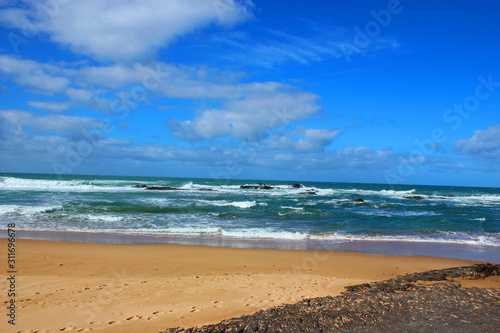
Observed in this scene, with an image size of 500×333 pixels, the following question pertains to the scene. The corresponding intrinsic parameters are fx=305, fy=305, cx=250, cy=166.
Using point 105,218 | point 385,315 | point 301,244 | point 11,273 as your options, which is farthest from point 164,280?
point 105,218

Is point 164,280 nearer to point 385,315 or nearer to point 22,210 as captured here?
point 385,315

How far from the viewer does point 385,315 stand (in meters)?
3.86

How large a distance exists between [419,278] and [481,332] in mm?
3905

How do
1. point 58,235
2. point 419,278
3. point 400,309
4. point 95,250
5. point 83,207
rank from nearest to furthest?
point 400,309
point 419,278
point 95,250
point 58,235
point 83,207

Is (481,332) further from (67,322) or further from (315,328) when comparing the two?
(67,322)

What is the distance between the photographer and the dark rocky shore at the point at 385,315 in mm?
3566

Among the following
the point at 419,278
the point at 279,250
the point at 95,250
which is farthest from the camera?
the point at 279,250

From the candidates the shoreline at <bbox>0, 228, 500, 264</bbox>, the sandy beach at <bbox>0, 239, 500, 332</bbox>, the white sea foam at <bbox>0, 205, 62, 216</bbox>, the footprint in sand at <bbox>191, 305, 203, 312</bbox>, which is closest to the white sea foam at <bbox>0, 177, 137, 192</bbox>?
the white sea foam at <bbox>0, 205, 62, 216</bbox>

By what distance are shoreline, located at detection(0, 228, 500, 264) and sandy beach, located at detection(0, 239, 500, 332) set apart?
97cm

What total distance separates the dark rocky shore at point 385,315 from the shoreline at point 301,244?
7168 mm

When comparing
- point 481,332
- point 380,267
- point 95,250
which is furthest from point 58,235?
point 481,332

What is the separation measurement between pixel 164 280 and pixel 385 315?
4874mm

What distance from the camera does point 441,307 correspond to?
4098 mm

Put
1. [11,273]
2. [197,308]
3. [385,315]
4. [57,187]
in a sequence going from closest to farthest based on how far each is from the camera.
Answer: [385,315]
[197,308]
[11,273]
[57,187]
